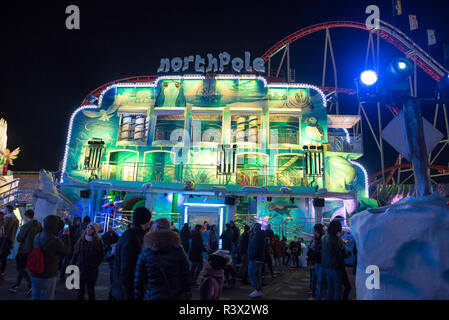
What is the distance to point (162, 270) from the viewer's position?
3.50 m

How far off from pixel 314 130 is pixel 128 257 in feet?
67.8

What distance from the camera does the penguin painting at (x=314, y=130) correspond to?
74.7ft

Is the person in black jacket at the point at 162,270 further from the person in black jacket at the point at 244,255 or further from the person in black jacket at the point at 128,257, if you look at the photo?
the person in black jacket at the point at 244,255

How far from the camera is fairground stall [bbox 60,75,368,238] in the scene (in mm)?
21688

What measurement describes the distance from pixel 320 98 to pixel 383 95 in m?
19.4

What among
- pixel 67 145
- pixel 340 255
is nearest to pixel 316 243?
pixel 340 255

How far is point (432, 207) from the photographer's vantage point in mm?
5086

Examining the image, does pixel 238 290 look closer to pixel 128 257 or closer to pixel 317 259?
pixel 317 259

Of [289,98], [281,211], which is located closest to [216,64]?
[289,98]

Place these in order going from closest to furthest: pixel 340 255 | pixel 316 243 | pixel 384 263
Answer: pixel 384 263 < pixel 340 255 < pixel 316 243

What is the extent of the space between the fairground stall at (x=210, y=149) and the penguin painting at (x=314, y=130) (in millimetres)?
74

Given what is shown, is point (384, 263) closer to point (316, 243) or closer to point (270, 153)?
point (316, 243)
